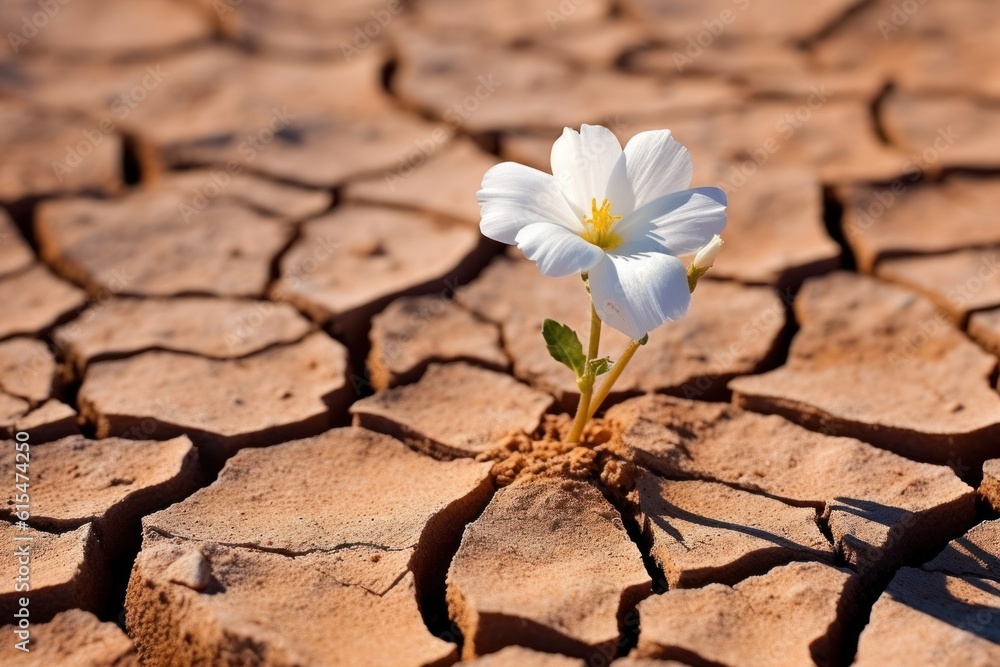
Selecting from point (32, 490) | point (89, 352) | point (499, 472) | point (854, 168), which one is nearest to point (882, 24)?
point (854, 168)

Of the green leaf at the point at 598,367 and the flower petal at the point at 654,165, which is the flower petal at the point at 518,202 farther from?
the green leaf at the point at 598,367

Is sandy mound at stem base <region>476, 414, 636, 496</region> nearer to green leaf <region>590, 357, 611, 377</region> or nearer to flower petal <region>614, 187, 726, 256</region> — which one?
green leaf <region>590, 357, 611, 377</region>

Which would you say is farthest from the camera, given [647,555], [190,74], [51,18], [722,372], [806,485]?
[51,18]

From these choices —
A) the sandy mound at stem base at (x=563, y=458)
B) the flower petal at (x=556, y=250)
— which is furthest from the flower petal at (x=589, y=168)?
the sandy mound at stem base at (x=563, y=458)

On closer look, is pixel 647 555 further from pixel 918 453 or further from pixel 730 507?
pixel 918 453

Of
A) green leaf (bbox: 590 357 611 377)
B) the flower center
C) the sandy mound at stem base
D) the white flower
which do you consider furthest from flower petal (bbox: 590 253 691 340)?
the sandy mound at stem base

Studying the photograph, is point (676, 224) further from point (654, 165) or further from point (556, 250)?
point (556, 250)

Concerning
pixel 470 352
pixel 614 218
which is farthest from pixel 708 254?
pixel 470 352
